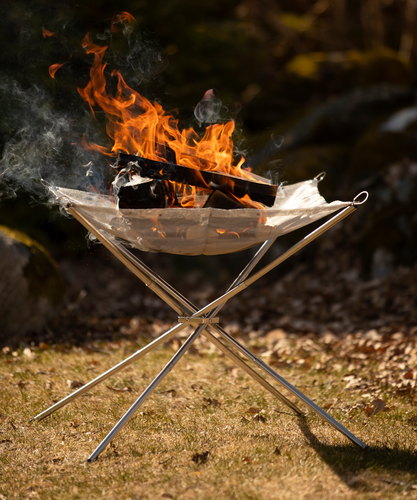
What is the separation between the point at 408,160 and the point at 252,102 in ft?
13.3

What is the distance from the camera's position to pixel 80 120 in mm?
6094

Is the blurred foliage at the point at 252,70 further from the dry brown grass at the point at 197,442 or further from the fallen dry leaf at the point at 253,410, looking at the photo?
the fallen dry leaf at the point at 253,410

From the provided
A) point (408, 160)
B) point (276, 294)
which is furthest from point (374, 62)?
point (276, 294)

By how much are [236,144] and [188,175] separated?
15.8ft

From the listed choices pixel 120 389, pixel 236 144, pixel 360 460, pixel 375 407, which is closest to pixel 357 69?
pixel 236 144

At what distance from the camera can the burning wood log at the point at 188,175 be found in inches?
103

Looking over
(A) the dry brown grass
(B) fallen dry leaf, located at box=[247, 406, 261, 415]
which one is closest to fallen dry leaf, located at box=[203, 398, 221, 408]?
(A) the dry brown grass

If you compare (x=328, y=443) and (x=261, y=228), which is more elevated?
(x=261, y=228)

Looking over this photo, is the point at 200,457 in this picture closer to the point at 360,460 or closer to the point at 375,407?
the point at 360,460

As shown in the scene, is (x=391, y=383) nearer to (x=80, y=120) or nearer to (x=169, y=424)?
(x=169, y=424)

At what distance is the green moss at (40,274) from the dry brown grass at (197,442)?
90 cm

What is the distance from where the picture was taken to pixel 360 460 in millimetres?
2381

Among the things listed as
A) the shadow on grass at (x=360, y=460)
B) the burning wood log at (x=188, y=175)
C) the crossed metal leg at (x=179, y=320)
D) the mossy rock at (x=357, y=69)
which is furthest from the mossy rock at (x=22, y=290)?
the mossy rock at (x=357, y=69)

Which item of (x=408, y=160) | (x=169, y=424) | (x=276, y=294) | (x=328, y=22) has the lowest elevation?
(x=169, y=424)
